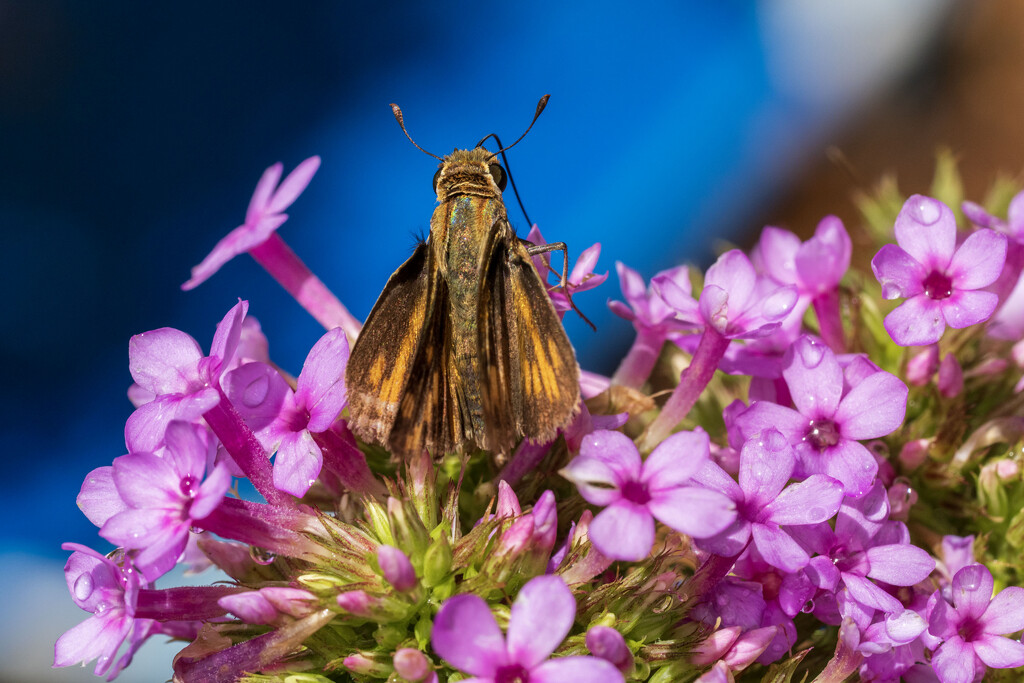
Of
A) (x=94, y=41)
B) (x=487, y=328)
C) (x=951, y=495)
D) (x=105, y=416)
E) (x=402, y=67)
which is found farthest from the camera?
(x=402, y=67)

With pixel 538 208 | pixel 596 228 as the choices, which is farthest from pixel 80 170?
pixel 596 228

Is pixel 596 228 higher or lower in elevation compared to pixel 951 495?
higher

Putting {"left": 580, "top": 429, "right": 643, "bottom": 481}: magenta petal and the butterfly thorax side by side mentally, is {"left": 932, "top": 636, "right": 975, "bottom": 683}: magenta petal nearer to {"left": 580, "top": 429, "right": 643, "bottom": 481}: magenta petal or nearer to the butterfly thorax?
{"left": 580, "top": 429, "right": 643, "bottom": 481}: magenta petal

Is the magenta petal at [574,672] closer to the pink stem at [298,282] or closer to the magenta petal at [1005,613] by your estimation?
the magenta petal at [1005,613]

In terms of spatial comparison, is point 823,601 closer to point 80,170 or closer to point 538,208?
point 538,208

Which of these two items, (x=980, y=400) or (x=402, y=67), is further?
(x=402, y=67)

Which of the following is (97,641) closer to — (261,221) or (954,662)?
(261,221)

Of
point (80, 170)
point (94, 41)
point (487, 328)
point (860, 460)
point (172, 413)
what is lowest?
point (860, 460)

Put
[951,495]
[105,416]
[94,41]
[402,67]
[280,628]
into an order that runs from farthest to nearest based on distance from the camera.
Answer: [402,67]
[105,416]
[94,41]
[951,495]
[280,628]
